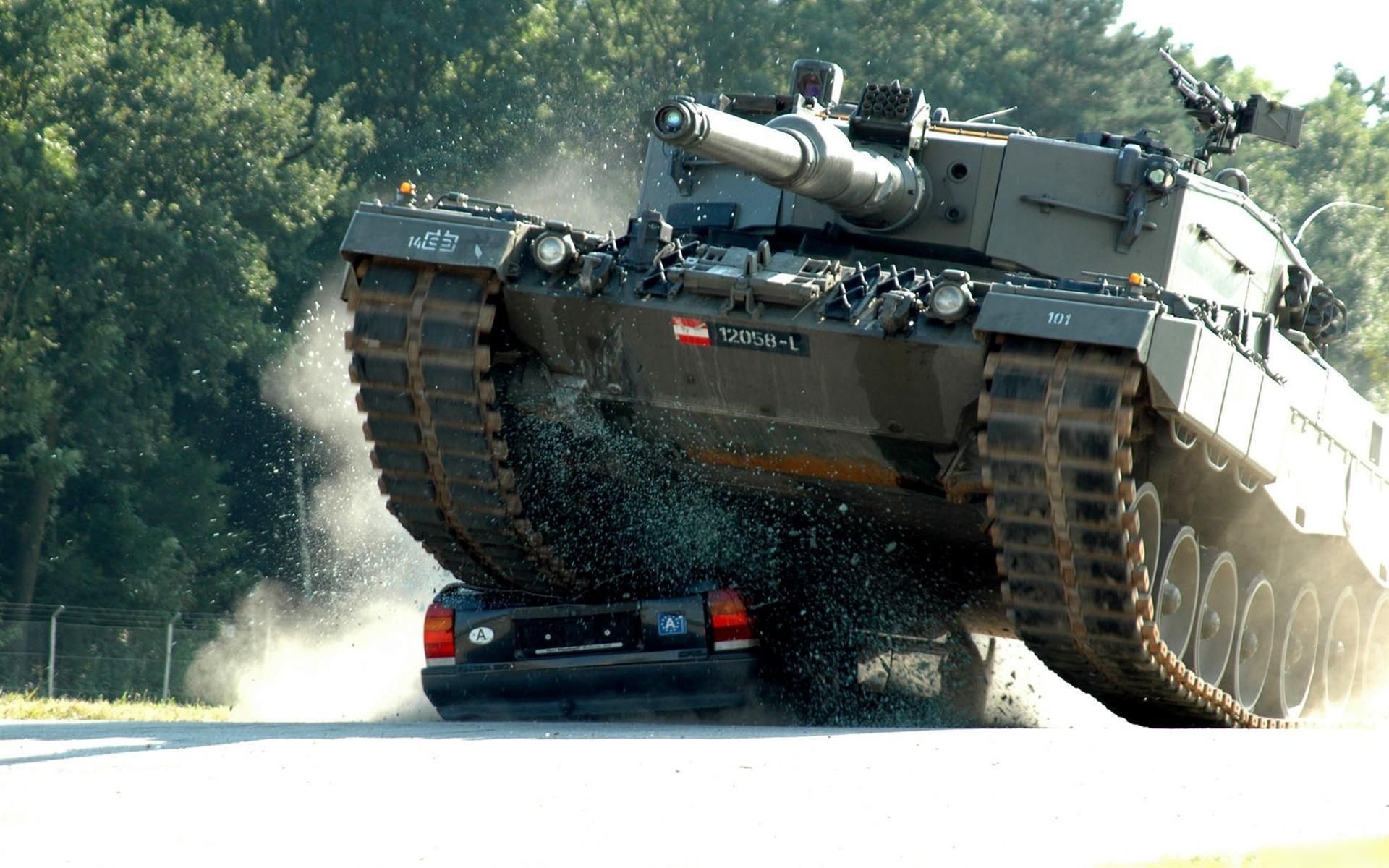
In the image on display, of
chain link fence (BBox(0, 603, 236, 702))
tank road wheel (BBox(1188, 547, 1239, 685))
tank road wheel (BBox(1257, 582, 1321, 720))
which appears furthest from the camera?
chain link fence (BBox(0, 603, 236, 702))

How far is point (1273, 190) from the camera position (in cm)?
4678

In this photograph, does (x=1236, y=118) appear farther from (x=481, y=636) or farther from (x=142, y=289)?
(x=142, y=289)

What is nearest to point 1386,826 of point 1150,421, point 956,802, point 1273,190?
point 956,802

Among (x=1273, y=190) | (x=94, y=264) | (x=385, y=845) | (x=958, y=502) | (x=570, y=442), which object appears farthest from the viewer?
(x=1273, y=190)

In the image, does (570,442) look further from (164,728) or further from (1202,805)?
(1202,805)

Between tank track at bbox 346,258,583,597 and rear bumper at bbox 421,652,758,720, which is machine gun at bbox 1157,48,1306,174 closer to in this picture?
rear bumper at bbox 421,652,758,720

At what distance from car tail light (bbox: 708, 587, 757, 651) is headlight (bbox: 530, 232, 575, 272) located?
2196 millimetres

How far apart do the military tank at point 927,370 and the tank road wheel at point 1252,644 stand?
0.10 feet

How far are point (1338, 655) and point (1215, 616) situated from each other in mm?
3378

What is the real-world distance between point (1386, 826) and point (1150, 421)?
405 centimetres

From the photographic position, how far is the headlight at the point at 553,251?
35.3 feet

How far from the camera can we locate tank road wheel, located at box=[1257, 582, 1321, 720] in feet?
44.1

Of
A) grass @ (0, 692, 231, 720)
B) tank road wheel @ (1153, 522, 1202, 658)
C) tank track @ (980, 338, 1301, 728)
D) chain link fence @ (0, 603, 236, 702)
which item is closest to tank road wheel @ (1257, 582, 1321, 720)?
tank road wheel @ (1153, 522, 1202, 658)

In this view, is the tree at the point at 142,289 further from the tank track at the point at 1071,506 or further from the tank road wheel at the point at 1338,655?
the tank track at the point at 1071,506
